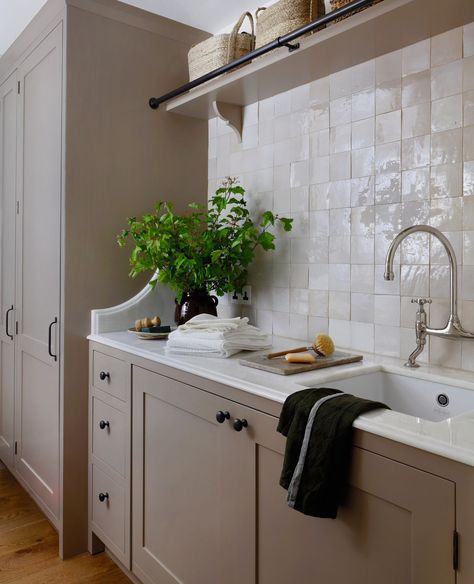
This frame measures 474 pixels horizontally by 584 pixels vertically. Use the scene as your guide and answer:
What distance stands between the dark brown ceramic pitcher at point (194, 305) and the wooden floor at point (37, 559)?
1.04 meters

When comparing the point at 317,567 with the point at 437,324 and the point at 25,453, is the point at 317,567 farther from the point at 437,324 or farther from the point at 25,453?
the point at 25,453

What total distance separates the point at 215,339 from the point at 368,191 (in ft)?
2.37

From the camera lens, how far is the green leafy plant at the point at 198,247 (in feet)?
6.69

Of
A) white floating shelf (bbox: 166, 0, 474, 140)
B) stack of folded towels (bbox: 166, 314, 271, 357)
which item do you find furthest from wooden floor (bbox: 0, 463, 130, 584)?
white floating shelf (bbox: 166, 0, 474, 140)

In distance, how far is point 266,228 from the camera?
220cm

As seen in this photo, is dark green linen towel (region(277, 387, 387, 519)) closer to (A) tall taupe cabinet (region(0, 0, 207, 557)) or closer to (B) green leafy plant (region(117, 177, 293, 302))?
(B) green leafy plant (region(117, 177, 293, 302))

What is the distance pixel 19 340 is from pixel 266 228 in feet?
4.73

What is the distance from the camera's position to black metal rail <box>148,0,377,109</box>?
4.84 feet

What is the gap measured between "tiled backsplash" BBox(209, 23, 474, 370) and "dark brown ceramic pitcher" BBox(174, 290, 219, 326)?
0.74ft

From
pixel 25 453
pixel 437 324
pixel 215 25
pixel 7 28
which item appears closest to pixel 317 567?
pixel 437 324

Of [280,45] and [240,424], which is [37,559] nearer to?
[240,424]

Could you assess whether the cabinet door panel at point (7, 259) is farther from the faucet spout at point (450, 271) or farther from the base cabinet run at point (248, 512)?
the faucet spout at point (450, 271)

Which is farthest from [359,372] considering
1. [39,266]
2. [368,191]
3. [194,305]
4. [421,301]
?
[39,266]

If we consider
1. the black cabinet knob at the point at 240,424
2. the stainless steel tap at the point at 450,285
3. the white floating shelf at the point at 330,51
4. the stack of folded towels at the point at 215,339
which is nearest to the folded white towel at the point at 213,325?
the stack of folded towels at the point at 215,339
